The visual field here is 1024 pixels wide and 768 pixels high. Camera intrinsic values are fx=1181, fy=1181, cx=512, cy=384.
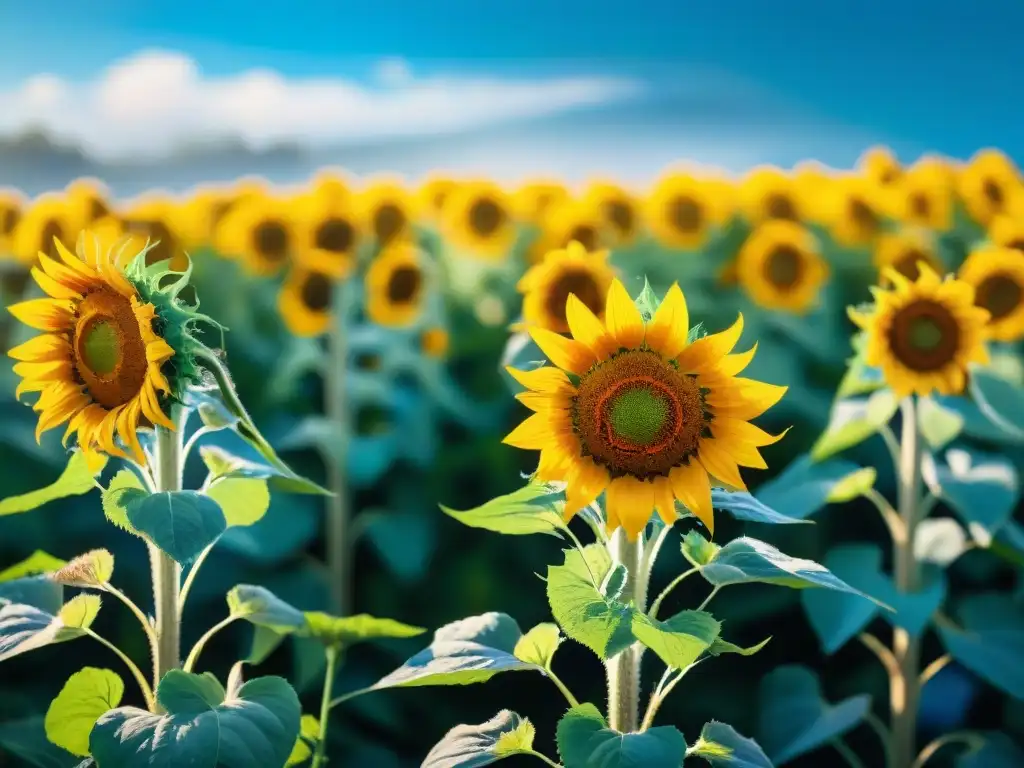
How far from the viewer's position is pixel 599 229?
4414 mm

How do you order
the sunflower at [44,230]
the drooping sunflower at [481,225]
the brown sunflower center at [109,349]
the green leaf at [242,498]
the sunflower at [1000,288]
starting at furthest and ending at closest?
the drooping sunflower at [481,225], the sunflower at [44,230], the sunflower at [1000,288], the green leaf at [242,498], the brown sunflower center at [109,349]

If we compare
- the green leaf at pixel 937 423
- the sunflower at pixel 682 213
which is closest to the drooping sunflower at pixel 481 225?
the sunflower at pixel 682 213

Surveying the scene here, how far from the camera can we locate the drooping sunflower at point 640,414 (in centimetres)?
146

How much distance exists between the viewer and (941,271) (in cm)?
433

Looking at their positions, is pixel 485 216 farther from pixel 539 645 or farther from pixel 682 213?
pixel 539 645

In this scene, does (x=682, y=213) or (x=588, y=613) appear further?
(x=682, y=213)

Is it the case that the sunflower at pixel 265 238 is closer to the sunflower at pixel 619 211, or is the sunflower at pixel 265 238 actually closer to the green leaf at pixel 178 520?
the sunflower at pixel 619 211

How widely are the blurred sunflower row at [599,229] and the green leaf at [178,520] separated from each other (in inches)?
87.7

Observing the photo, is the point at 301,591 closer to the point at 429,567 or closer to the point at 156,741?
the point at 429,567

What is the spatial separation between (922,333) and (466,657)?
1.24 metres

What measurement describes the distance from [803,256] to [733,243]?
0.60 meters

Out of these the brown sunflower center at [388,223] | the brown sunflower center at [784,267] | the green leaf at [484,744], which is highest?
the brown sunflower center at [784,267]

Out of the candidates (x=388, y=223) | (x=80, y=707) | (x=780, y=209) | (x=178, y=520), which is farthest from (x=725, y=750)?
(x=780, y=209)

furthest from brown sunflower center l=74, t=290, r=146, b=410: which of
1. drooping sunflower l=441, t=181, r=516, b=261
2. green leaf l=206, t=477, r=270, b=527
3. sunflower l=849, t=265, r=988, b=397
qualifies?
drooping sunflower l=441, t=181, r=516, b=261
